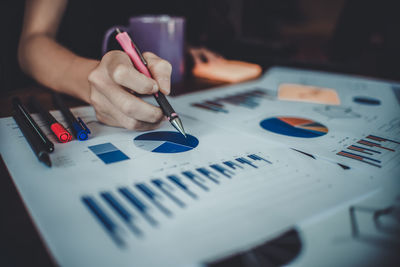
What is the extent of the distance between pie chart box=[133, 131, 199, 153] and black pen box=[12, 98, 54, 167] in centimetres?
10

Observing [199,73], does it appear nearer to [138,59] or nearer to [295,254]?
[138,59]

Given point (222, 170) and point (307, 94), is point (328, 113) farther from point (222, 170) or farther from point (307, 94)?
point (222, 170)

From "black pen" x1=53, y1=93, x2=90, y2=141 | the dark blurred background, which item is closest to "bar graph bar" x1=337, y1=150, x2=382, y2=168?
"black pen" x1=53, y1=93, x2=90, y2=141

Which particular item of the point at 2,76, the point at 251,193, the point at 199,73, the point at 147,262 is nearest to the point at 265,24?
the point at 199,73

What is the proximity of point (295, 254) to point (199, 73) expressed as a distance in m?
0.64

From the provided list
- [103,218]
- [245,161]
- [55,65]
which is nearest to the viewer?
[103,218]

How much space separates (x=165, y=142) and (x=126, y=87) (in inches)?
3.5

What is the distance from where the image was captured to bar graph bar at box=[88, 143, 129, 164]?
34 centimetres

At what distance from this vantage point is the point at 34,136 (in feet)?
1.14

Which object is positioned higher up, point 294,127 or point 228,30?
point 228,30

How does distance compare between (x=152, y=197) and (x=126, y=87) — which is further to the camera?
(x=126, y=87)

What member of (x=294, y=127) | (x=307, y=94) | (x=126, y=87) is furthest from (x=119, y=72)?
(x=307, y=94)

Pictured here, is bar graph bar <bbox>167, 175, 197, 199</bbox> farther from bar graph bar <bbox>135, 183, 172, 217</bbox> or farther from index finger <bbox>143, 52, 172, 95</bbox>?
index finger <bbox>143, 52, 172, 95</bbox>

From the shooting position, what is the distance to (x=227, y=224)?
0.23 m
